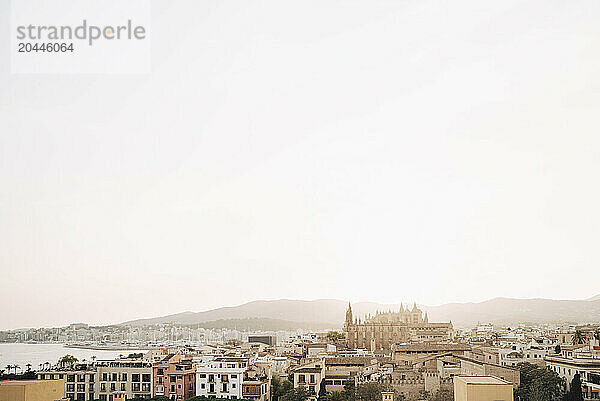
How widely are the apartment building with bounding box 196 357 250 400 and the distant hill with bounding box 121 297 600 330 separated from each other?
194 centimetres

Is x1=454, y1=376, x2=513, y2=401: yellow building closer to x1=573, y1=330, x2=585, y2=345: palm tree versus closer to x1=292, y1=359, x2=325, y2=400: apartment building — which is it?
x1=292, y1=359, x2=325, y2=400: apartment building

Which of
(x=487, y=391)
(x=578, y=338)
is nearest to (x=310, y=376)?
(x=578, y=338)

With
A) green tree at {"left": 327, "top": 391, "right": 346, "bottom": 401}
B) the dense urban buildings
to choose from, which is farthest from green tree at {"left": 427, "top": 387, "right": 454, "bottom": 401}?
green tree at {"left": 327, "top": 391, "right": 346, "bottom": 401}

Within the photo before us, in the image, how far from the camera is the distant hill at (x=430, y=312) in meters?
11.1

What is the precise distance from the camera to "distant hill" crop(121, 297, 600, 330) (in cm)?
1109

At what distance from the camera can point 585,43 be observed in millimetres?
6434

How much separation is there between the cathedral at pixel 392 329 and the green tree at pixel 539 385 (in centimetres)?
322

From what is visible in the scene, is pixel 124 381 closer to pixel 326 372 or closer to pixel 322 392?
pixel 322 392

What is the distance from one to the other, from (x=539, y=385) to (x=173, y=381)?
4.20 meters

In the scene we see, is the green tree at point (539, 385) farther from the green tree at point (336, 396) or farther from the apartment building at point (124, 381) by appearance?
the apartment building at point (124, 381)

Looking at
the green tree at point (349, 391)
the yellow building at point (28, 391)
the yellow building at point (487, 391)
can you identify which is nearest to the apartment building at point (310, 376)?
the green tree at point (349, 391)

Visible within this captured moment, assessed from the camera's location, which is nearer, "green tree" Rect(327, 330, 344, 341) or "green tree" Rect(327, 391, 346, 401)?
"green tree" Rect(327, 391, 346, 401)

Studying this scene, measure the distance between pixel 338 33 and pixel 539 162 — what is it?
3.13m

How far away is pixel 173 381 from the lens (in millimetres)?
8492
